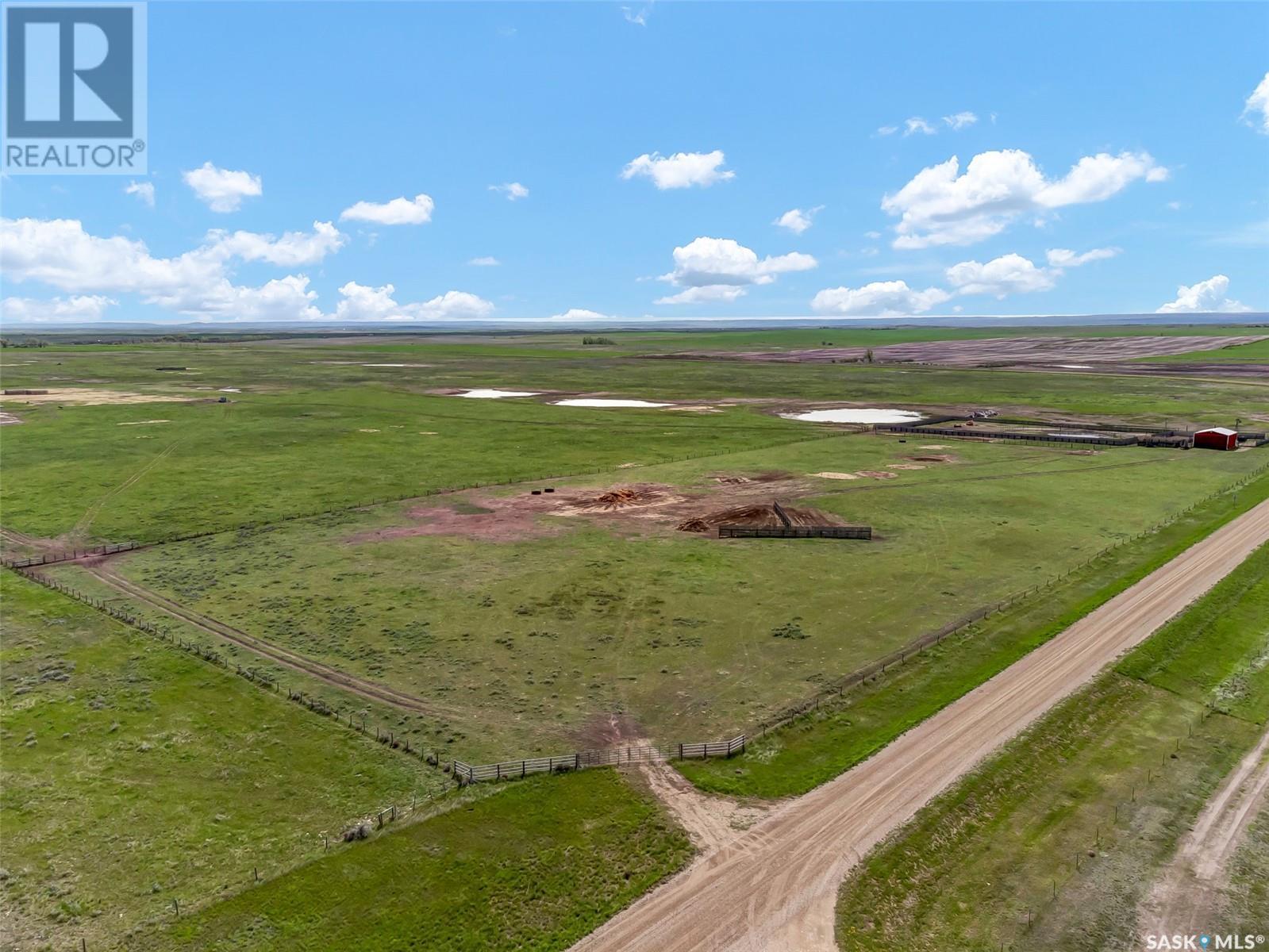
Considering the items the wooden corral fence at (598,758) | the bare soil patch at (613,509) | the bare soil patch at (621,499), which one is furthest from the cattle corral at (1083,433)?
the wooden corral fence at (598,758)

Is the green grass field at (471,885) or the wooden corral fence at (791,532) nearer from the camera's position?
the green grass field at (471,885)

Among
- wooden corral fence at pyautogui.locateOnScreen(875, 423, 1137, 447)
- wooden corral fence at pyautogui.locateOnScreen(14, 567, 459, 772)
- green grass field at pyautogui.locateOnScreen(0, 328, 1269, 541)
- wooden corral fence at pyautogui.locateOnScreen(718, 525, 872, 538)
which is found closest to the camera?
wooden corral fence at pyautogui.locateOnScreen(14, 567, 459, 772)

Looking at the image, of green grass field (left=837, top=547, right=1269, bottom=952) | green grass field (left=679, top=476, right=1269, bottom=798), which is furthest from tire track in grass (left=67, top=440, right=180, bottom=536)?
green grass field (left=837, top=547, right=1269, bottom=952)

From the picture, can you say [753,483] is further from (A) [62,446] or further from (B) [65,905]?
(A) [62,446]

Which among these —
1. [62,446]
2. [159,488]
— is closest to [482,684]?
[159,488]

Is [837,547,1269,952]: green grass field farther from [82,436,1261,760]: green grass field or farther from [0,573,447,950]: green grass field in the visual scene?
[0,573,447,950]: green grass field

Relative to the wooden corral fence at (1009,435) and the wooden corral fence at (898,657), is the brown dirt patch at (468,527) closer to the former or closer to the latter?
the wooden corral fence at (898,657)
